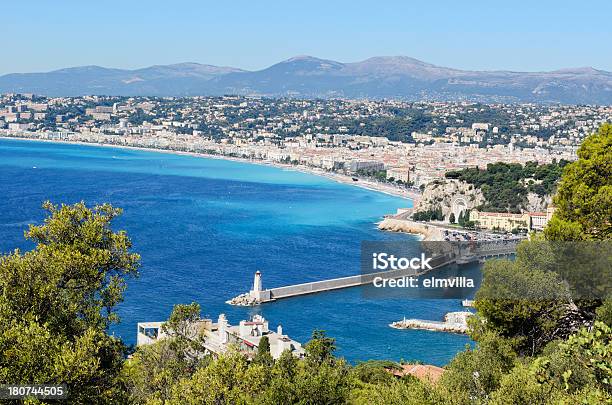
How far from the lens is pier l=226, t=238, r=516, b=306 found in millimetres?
18688

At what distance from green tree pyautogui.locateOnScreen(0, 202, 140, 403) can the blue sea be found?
9775 mm

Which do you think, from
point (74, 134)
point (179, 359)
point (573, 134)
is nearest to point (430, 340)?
point (179, 359)

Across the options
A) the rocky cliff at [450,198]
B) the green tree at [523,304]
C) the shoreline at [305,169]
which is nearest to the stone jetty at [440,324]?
the green tree at [523,304]

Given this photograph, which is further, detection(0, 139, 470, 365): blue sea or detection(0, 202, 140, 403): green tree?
detection(0, 139, 470, 365): blue sea

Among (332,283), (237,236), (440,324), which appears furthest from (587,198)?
(237,236)

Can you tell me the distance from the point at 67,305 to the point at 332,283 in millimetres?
16134

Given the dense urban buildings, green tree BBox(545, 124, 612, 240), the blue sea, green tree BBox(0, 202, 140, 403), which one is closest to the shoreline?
the dense urban buildings

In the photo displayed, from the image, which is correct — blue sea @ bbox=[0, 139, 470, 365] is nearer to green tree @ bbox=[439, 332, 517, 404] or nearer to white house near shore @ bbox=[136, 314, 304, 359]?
white house near shore @ bbox=[136, 314, 304, 359]

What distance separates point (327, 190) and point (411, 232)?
1481 cm

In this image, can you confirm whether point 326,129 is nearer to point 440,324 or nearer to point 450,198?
point 450,198

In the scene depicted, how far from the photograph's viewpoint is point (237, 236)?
91.0 feet

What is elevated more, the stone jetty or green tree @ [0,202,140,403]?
green tree @ [0,202,140,403]

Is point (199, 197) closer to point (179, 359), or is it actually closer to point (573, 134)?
point (179, 359)

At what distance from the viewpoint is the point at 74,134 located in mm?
82812
